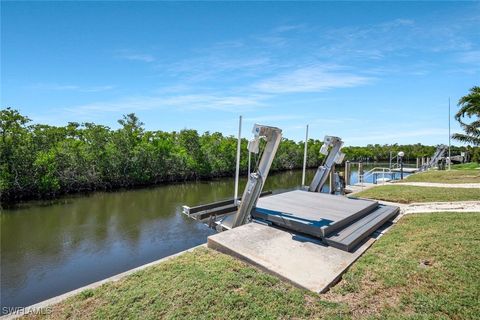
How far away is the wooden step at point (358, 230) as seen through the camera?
14.7ft

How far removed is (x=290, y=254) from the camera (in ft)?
13.9

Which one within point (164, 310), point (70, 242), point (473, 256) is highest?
point (473, 256)

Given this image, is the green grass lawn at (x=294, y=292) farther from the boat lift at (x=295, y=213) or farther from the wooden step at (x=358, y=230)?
the boat lift at (x=295, y=213)

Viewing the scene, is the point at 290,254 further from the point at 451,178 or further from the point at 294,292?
the point at 451,178

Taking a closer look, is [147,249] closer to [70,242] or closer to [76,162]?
[70,242]

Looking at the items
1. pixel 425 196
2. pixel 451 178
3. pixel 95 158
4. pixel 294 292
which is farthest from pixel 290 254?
pixel 95 158

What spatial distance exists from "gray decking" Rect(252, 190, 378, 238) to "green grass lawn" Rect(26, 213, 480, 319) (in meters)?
0.98

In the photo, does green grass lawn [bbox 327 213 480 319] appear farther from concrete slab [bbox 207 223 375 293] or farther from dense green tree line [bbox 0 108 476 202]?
dense green tree line [bbox 0 108 476 202]

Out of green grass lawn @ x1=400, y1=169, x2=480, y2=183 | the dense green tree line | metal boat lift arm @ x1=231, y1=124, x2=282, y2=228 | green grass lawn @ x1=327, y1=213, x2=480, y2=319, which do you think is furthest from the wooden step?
the dense green tree line

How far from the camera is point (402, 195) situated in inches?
345

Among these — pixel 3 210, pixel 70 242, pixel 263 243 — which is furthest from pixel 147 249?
pixel 3 210

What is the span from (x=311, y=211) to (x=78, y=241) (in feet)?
23.4

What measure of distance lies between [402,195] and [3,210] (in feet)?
54.5

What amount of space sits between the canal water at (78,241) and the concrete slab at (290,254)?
331 cm
